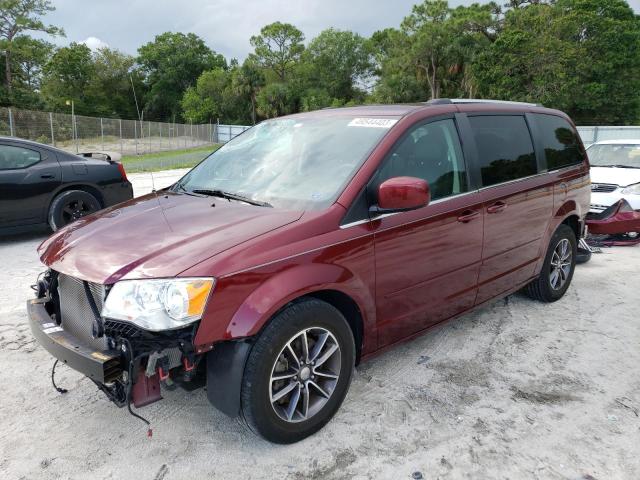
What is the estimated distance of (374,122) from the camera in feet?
11.1

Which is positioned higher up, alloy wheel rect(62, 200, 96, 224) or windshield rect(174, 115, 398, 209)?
windshield rect(174, 115, 398, 209)

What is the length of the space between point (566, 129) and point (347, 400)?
11.5 ft

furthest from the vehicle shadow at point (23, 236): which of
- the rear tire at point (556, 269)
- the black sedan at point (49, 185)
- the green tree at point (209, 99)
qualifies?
the green tree at point (209, 99)

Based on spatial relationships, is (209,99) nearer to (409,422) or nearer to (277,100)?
(277,100)

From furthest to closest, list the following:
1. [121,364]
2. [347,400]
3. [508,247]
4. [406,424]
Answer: [508,247], [347,400], [406,424], [121,364]

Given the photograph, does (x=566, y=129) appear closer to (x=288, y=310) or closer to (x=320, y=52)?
(x=288, y=310)

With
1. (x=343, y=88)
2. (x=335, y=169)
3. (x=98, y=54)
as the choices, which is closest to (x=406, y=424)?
(x=335, y=169)

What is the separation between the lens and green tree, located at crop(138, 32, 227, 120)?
77.5m

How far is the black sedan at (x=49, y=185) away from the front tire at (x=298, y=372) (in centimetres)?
561

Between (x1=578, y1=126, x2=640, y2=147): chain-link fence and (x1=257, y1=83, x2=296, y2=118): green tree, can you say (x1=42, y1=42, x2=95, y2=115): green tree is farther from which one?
(x1=578, y1=126, x2=640, y2=147): chain-link fence

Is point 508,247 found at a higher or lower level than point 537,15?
lower

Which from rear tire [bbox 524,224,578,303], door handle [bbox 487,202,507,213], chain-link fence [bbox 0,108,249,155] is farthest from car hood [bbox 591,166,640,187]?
chain-link fence [bbox 0,108,249,155]

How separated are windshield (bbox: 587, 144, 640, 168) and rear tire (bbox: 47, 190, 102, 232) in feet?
26.4

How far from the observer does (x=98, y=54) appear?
237ft
